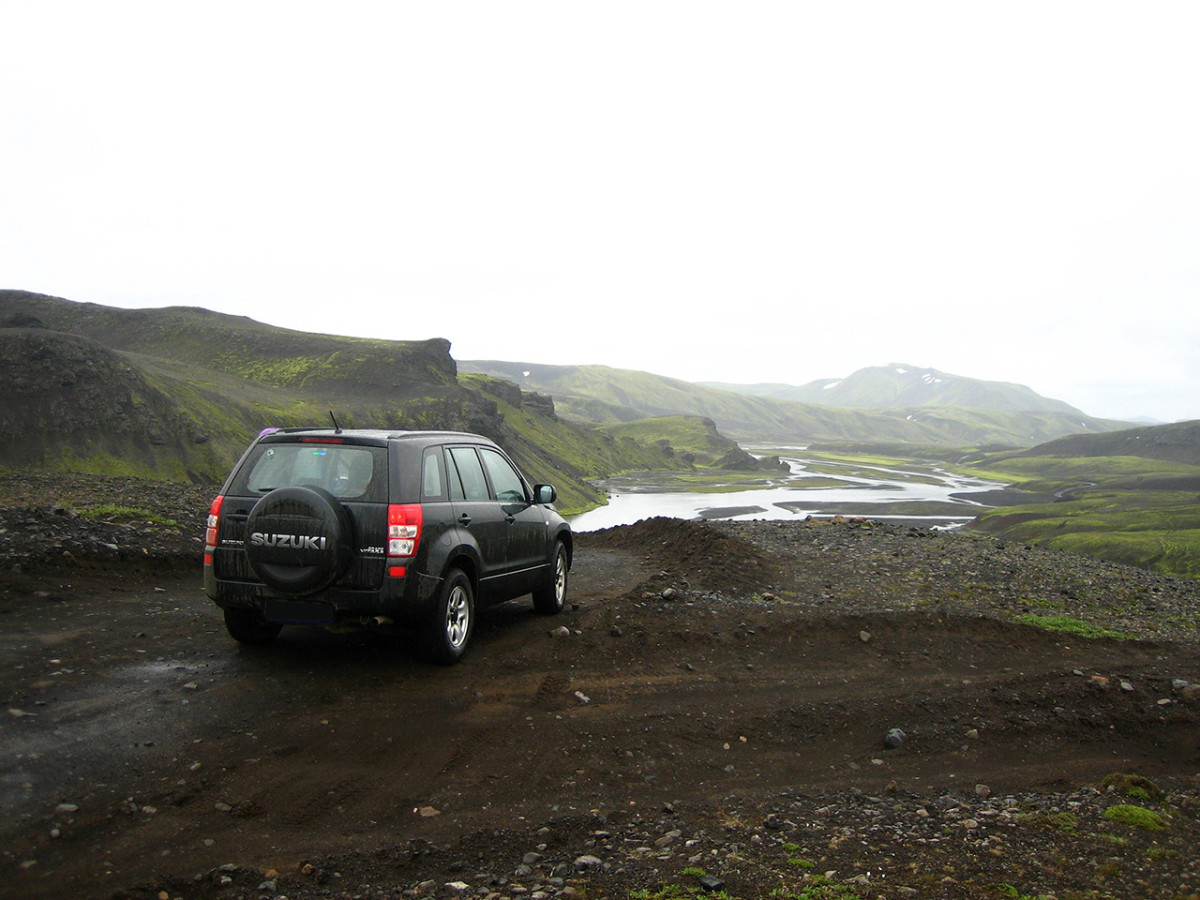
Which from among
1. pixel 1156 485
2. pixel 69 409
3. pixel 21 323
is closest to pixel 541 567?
pixel 69 409

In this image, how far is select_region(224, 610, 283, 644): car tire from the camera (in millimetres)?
7949

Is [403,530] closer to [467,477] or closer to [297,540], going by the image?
[297,540]

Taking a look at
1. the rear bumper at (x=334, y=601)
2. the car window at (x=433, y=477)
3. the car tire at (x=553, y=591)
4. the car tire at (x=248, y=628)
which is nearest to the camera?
the rear bumper at (x=334, y=601)

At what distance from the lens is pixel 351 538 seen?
7.18 metres

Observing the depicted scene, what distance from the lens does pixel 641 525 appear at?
69.3ft

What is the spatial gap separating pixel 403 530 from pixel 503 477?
8.56 ft

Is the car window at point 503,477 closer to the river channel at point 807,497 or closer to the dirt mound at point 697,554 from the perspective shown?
the dirt mound at point 697,554

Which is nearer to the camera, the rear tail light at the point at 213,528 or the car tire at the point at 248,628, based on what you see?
the rear tail light at the point at 213,528

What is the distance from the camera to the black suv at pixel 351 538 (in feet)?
Result: 23.2

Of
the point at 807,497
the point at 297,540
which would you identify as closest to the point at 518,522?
the point at 297,540

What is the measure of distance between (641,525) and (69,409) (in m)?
50.9

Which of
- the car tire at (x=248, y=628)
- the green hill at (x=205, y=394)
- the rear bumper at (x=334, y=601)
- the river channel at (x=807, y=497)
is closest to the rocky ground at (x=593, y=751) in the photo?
the car tire at (x=248, y=628)

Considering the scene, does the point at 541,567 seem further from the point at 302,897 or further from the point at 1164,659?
the point at 1164,659

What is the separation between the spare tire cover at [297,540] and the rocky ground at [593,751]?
1.03 metres
